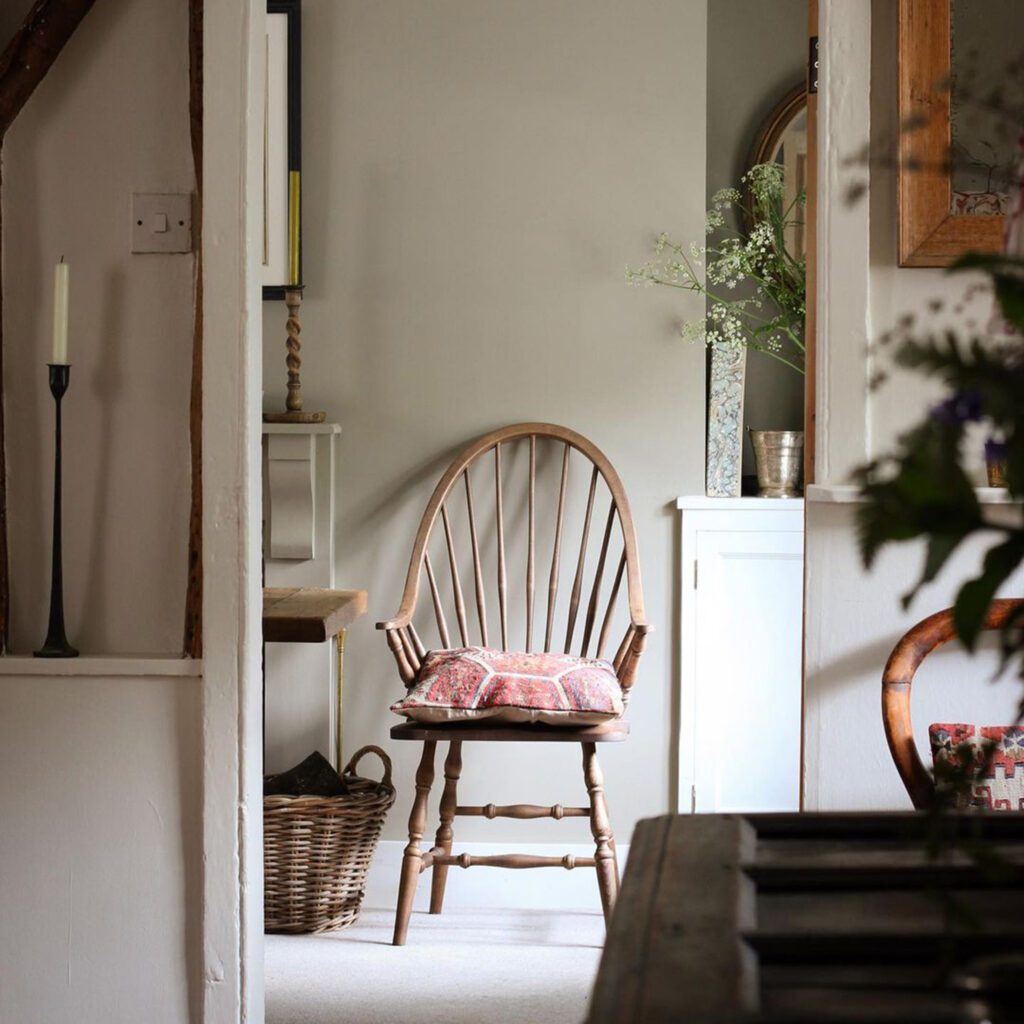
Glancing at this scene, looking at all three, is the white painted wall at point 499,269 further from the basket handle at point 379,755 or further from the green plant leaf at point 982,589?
the green plant leaf at point 982,589

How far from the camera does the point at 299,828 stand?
3.00 m

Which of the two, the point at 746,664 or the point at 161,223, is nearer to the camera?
the point at 161,223

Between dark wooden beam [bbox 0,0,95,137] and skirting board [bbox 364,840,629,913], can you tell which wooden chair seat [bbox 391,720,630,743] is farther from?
dark wooden beam [bbox 0,0,95,137]

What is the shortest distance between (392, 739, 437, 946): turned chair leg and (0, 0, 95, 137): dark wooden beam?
5.28 feet

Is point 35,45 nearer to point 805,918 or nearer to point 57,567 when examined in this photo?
→ point 57,567

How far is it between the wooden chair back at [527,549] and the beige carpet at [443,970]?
0.66 metres

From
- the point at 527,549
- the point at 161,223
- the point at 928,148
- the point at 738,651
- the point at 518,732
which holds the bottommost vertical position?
the point at 518,732

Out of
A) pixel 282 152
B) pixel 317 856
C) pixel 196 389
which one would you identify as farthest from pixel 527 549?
pixel 196 389

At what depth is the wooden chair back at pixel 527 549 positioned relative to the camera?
327 centimetres

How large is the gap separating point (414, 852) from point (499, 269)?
1437 millimetres

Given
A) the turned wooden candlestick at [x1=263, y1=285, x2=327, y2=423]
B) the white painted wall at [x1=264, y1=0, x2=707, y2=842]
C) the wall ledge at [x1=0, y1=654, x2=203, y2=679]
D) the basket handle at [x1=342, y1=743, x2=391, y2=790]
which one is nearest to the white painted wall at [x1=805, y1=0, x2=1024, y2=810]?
the wall ledge at [x1=0, y1=654, x2=203, y2=679]

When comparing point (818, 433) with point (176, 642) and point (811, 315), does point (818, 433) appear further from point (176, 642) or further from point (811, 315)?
point (176, 642)

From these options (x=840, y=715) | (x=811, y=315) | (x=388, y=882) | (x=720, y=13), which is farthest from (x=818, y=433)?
(x=720, y=13)

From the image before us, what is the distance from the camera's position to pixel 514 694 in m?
2.85
